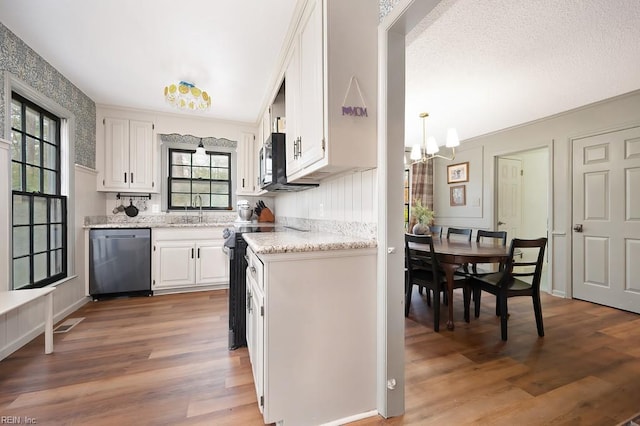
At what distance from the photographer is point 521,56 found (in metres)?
2.33

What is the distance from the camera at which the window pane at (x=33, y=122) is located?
247cm

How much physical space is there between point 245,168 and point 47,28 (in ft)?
7.95

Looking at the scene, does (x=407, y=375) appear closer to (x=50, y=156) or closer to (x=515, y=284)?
(x=515, y=284)

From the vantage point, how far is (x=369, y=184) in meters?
1.52

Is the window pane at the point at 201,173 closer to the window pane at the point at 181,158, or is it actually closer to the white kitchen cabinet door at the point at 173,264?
the window pane at the point at 181,158

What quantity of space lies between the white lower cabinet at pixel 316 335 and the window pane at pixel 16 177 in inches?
94.2

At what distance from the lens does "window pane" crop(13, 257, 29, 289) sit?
229cm

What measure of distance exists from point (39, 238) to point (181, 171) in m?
1.87

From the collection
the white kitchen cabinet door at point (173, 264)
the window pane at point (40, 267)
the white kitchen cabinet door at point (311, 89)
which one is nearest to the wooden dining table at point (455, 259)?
the white kitchen cabinet door at point (311, 89)

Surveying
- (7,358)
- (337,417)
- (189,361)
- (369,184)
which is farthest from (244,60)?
(7,358)

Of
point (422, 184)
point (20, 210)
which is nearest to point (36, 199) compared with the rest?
point (20, 210)

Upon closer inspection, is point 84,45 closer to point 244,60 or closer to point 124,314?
point 244,60

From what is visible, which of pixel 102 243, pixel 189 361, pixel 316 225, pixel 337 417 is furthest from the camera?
pixel 102 243

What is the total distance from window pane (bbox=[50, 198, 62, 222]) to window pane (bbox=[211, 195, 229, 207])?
1783mm
